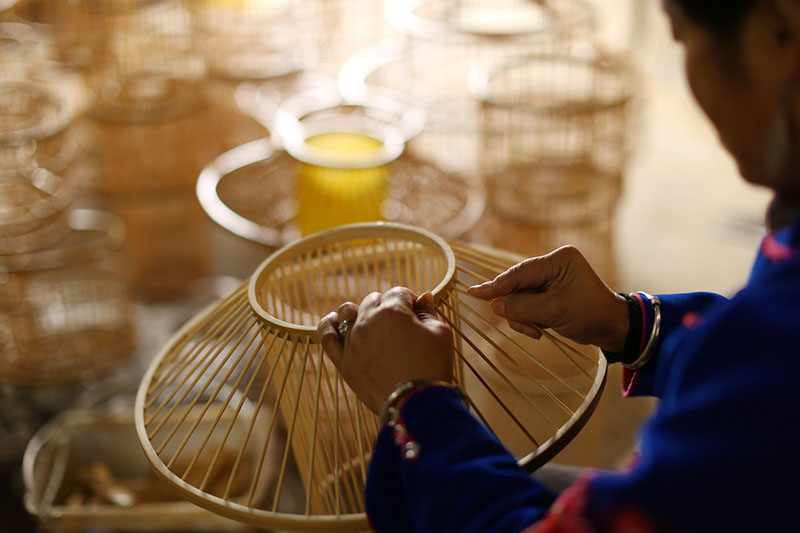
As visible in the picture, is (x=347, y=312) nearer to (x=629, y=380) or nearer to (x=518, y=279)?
(x=518, y=279)

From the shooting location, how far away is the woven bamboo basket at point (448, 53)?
2383mm

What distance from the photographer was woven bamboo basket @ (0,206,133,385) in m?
2.00

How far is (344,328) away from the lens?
749mm

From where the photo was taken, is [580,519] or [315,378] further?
[315,378]

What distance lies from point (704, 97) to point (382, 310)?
31 centimetres

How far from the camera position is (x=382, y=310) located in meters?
0.73

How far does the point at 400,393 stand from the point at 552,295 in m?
0.23

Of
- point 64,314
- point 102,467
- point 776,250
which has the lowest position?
point 102,467

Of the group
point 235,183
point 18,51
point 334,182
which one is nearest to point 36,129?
point 235,183

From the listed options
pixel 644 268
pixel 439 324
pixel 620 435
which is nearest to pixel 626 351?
pixel 439 324

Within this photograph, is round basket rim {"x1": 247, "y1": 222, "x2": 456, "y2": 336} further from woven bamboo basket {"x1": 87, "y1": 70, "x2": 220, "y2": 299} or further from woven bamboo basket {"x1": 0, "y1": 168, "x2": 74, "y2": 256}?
woven bamboo basket {"x1": 87, "y1": 70, "x2": 220, "y2": 299}

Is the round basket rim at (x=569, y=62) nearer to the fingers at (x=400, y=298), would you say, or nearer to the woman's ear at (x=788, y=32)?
the fingers at (x=400, y=298)

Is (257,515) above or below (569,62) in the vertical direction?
below

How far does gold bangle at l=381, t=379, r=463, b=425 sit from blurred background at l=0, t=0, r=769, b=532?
0.86 m
